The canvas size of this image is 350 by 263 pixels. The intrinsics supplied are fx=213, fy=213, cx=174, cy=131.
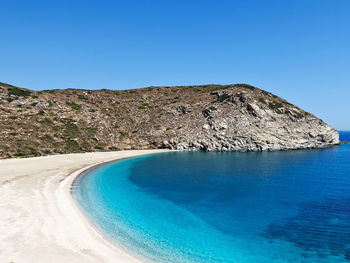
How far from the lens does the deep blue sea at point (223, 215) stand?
12617 mm

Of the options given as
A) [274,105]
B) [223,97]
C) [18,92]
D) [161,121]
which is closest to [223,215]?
[161,121]

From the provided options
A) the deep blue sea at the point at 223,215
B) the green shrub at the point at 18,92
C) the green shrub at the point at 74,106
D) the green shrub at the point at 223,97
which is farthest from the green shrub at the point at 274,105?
the green shrub at the point at 18,92

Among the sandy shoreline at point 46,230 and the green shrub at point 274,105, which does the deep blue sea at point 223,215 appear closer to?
the sandy shoreline at point 46,230

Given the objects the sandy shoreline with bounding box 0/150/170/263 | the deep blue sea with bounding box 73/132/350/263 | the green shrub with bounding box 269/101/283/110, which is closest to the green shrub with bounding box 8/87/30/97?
the deep blue sea with bounding box 73/132/350/263

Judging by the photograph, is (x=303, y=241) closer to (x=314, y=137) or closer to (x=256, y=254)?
(x=256, y=254)

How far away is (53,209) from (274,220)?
711 inches

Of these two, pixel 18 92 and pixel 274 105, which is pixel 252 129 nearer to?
pixel 274 105

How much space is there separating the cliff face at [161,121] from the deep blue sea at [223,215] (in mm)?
36469

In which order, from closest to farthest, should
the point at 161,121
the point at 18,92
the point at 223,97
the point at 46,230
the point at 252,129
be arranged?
1. the point at 46,230
2. the point at 18,92
3. the point at 252,129
4. the point at 161,121
5. the point at 223,97

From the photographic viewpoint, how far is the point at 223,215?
18.2 m

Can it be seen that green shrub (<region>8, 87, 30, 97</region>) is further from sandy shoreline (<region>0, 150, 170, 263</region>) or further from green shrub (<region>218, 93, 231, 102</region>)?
green shrub (<region>218, 93, 231, 102</region>)

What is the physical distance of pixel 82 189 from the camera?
24828 mm

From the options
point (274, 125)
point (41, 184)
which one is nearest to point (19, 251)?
point (41, 184)

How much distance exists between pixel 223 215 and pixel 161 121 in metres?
63.6
